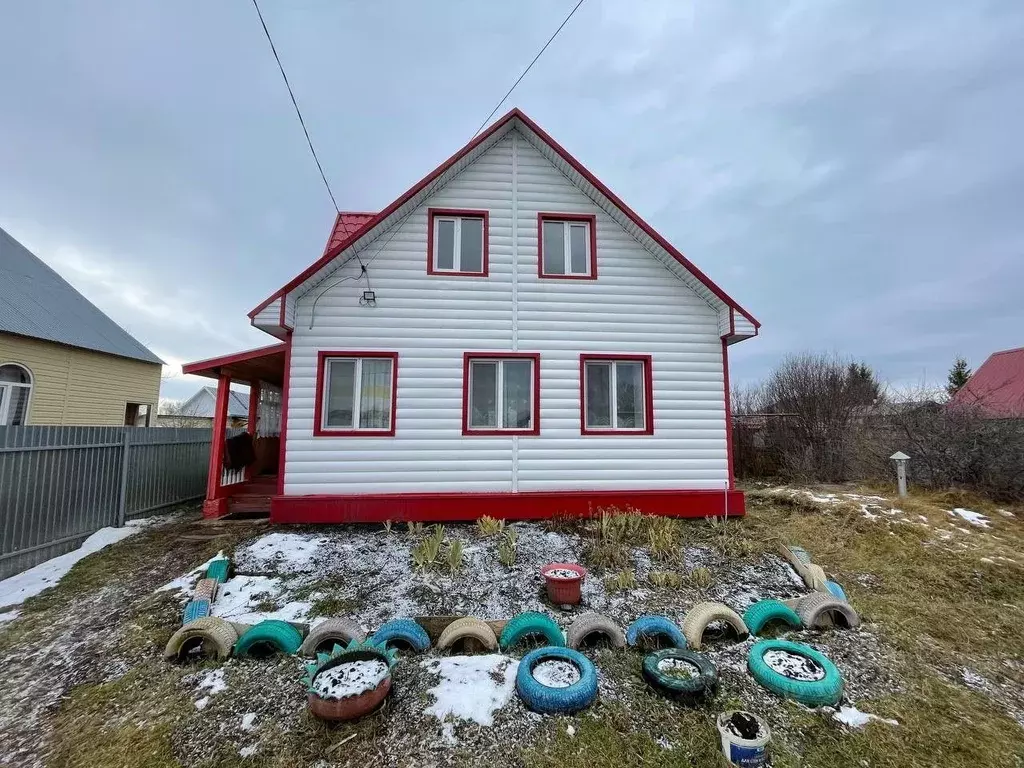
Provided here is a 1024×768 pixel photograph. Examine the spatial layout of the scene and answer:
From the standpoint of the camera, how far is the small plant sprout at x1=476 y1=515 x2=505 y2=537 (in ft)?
21.3

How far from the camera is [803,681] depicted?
3.27 meters

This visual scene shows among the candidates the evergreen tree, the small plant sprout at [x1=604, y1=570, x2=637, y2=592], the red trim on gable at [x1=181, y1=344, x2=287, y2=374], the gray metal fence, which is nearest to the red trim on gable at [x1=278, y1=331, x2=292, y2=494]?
the red trim on gable at [x1=181, y1=344, x2=287, y2=374]

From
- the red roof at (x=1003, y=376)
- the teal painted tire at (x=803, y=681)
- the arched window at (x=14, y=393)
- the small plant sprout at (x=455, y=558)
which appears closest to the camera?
the teal painted tire at (x=803, y=681)

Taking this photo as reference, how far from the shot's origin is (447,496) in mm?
7016

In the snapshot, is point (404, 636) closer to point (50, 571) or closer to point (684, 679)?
point (684, 679)

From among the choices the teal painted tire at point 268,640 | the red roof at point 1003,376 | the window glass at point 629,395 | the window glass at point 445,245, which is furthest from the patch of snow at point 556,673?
the red roof at point 1003,376

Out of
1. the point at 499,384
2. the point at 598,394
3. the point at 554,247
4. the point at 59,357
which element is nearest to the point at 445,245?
the point at 554,247

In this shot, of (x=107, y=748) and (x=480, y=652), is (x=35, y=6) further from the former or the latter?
(x=480, y=652)

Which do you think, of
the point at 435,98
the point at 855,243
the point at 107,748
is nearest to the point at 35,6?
the point at 435,98

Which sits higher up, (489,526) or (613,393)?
(613,393)

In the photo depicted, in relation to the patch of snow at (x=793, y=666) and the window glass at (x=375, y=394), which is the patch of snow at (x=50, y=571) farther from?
the patch of snow at (x=793, y=666)

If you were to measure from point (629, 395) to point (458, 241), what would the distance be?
4.37m

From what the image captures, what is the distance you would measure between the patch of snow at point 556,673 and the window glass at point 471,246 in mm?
6227

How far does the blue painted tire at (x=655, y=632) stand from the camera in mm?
3909
